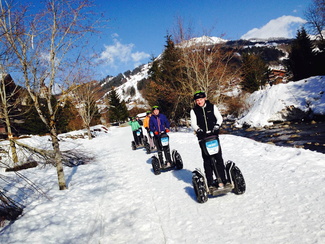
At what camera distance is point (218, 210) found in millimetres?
3926

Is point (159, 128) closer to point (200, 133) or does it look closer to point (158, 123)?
point (158, 123)

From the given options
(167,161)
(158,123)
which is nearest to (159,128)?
(158,123)

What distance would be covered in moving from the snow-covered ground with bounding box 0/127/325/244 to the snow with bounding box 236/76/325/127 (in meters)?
16.2

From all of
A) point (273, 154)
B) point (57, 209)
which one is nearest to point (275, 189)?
point (273, 154)

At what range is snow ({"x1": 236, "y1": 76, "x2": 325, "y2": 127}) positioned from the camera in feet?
66.8

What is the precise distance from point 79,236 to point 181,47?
51.7 ft

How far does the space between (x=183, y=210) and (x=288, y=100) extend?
2215 centimetres

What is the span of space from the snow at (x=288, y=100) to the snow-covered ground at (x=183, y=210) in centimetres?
1618

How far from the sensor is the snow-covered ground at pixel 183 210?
10.4 ft

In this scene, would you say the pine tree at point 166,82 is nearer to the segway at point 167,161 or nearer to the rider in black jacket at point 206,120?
the segway at point 167,161

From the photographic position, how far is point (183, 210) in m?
4.22

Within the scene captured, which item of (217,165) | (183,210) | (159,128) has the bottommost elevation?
(183,210)

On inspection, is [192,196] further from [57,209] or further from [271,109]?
[271,109]

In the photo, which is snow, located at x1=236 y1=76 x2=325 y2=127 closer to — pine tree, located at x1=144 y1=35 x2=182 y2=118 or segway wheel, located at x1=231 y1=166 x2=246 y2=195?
pine tree, located at x1=144 y1=35 x2=182 y2=118
